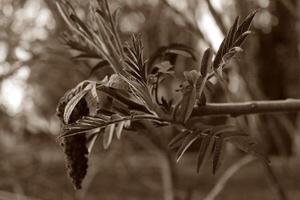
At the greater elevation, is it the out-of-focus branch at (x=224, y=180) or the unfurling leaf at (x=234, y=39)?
the unfurling leaf at (x=234, y=39)

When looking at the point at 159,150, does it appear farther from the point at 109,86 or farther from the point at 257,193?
the point at 109,86

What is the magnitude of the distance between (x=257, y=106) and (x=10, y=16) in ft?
6.43

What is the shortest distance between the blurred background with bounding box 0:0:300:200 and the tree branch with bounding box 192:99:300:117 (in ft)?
4.53

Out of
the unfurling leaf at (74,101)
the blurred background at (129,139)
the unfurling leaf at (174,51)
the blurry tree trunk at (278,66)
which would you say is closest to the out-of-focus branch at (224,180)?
the blurred background at (129,139)

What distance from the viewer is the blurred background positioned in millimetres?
2709

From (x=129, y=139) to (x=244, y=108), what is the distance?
8.61 ft

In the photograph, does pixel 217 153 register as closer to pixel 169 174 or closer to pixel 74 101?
pixel 74 101

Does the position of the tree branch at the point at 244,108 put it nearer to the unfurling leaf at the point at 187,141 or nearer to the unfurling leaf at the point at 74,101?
the unfurling leaf at the point at 187,141

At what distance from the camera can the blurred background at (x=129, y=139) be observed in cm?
271

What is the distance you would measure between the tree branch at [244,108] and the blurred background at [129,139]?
1.38 metres

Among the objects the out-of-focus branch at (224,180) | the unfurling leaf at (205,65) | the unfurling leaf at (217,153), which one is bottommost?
the out-of-focus branch at (224,180)

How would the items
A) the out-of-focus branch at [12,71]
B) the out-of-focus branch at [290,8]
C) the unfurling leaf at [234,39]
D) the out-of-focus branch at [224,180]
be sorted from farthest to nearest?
the out-of-focus branch at [12,71], the out-of-focus branch at [290,8], the out-of-focus branch at [224,180], the unfurling leaf at [234,39]

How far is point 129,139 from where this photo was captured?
11.7ft

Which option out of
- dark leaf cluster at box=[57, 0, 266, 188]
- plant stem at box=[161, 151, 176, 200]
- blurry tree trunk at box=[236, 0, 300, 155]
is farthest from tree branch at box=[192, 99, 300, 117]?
blurry tree trunk at box=[236, 0, 300, 155]
